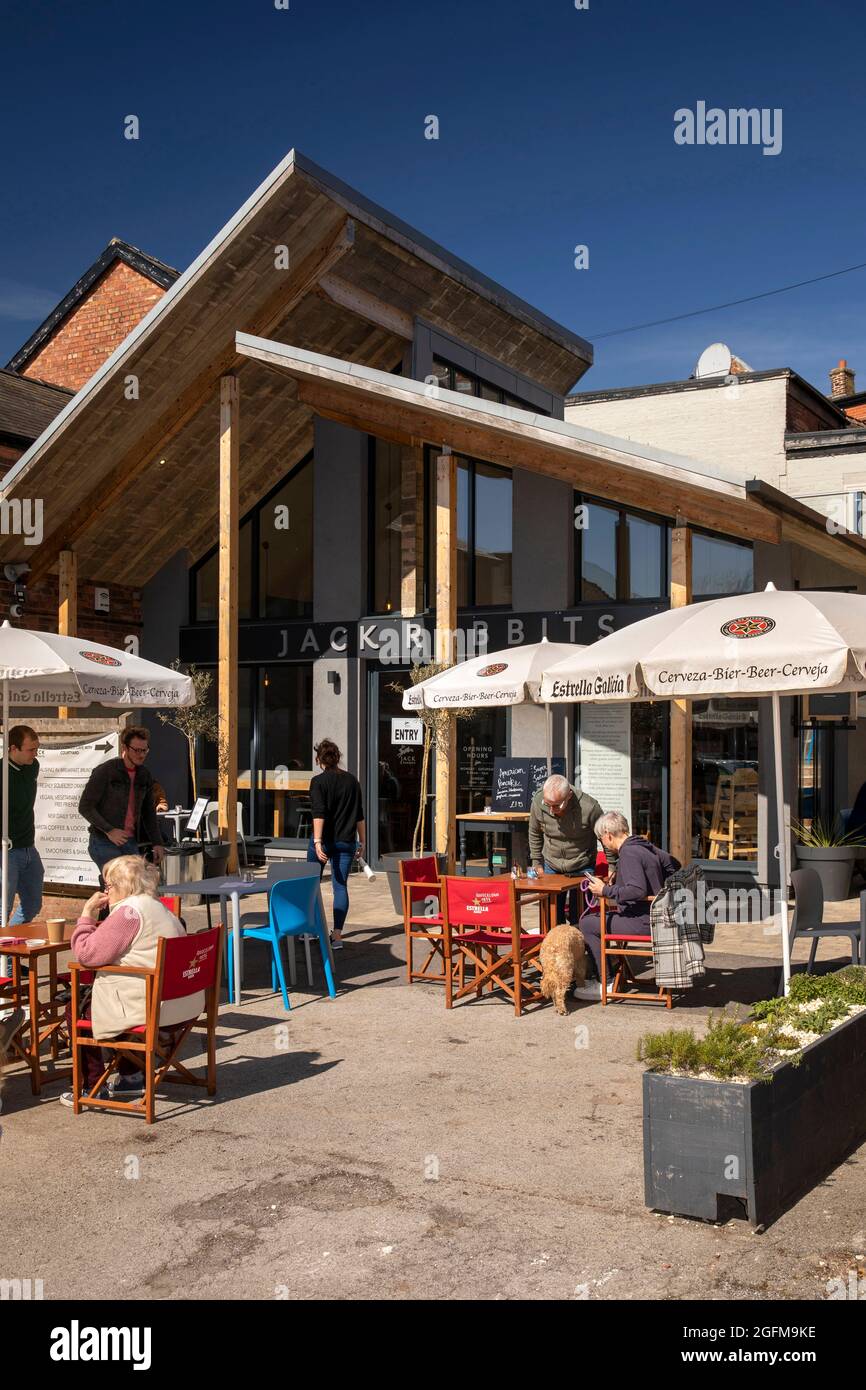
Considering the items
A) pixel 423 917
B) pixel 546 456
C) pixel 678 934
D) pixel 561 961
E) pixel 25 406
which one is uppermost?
pixel 25 406

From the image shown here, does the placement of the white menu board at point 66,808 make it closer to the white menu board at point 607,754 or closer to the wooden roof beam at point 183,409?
the wooden roof beam at point 183,409

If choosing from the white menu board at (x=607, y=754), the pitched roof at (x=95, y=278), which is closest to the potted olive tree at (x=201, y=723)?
the white menu board at (x=607, y=754)

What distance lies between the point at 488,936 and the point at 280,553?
33.6 feet

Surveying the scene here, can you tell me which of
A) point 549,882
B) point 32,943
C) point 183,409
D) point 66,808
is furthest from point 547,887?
point 183,409

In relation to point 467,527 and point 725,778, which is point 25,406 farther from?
point 725,778

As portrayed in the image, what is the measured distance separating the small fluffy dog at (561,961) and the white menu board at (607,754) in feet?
18.3

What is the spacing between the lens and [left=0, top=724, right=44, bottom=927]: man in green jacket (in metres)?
8.94

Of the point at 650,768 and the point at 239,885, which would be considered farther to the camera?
the point at 650,768

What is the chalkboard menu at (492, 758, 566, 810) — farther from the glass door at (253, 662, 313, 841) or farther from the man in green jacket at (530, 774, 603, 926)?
the man in green jacket at (530, 774, 603, 926)

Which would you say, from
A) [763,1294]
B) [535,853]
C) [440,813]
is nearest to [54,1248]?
[763,1294]

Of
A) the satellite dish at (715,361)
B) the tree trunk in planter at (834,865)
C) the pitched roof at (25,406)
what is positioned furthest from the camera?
the satellite dish at (715,361)

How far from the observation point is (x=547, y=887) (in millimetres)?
8273

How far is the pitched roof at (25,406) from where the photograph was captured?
55.7 feet

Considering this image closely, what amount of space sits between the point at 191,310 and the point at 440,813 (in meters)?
6.47
